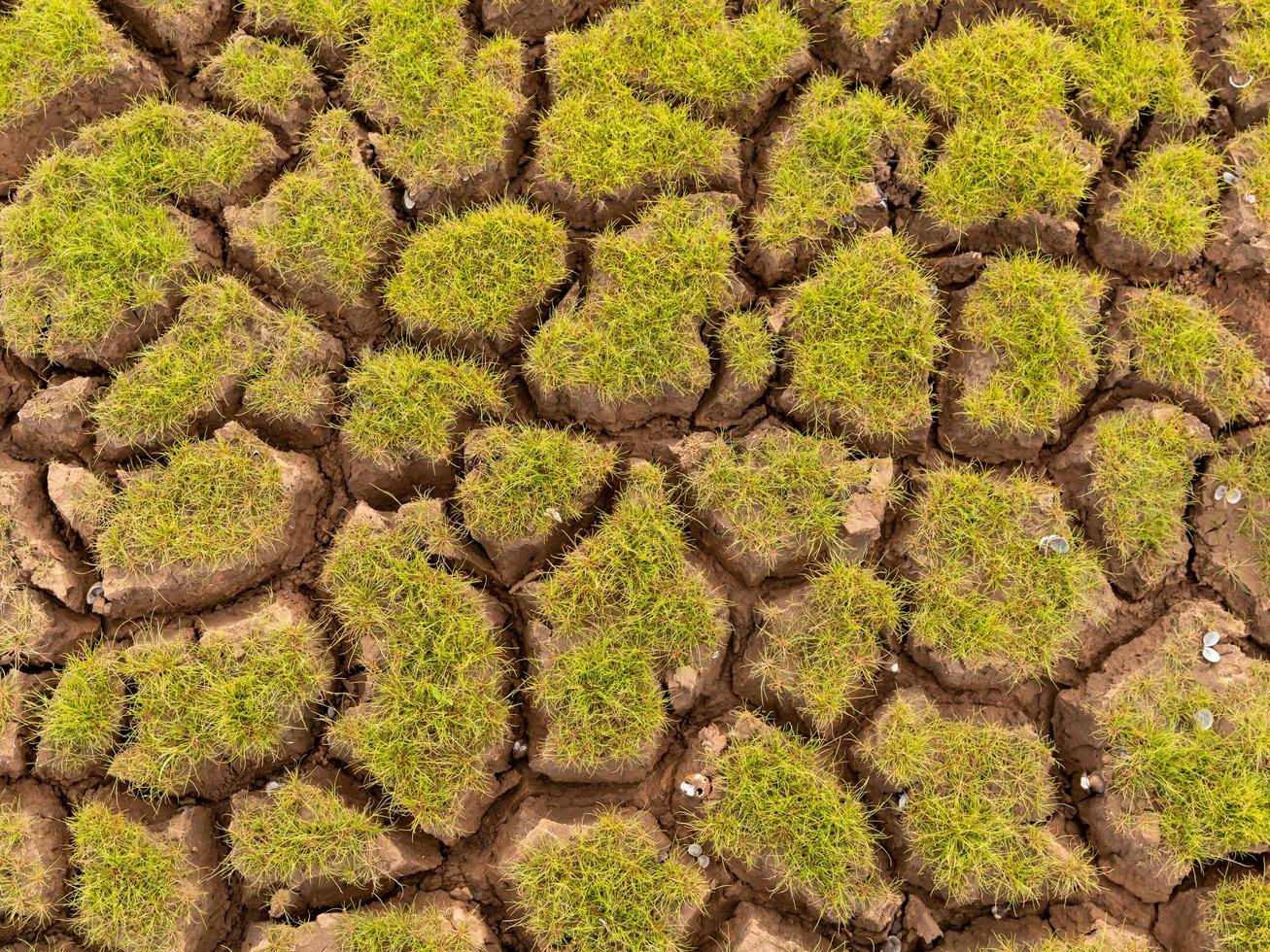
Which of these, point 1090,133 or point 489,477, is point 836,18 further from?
point 489,477

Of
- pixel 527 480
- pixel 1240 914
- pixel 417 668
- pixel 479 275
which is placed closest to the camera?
pixel 1240 914

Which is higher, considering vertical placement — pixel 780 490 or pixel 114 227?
pixel 114 227

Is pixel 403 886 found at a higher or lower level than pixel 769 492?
lower

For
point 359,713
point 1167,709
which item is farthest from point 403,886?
point 1167,709

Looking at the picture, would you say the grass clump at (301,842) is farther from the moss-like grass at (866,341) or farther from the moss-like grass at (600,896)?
the moss-like grass at (866,341)

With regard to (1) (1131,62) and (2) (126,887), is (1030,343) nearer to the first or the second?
(1) (1131,62)

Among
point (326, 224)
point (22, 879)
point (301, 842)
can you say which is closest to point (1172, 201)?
point (326, 224)

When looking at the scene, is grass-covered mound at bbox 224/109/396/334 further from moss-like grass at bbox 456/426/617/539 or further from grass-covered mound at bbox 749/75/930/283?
grass-covered mound at bbox 749/75/930/283
